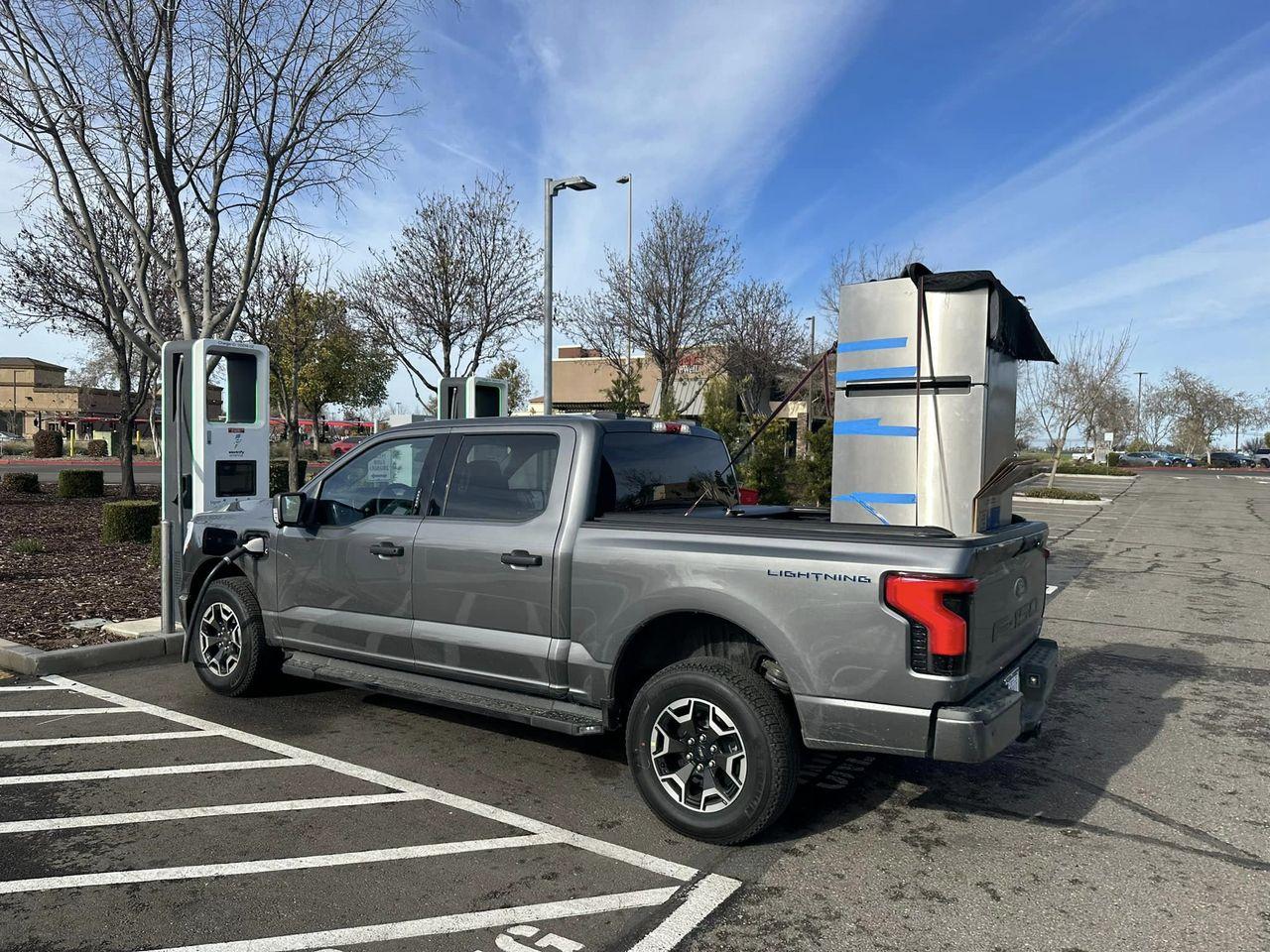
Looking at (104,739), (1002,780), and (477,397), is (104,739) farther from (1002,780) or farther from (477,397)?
(477,397)

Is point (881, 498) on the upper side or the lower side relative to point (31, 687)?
upper

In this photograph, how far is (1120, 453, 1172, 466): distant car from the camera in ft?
226

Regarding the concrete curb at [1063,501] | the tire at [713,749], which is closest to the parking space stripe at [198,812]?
the tire at [713,749]

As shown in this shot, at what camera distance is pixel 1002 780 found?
4.63m

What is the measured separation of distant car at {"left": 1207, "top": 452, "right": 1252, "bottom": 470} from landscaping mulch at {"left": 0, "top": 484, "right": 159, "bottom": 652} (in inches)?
3063

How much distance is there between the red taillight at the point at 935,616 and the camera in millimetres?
3404

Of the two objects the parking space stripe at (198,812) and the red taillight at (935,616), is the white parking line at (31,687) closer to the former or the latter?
the parking space stripe at (198,812)

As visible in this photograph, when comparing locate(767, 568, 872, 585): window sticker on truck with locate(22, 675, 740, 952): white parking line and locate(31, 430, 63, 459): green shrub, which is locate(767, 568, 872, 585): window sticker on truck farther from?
locate(31, 430, 63, 459): green shrub

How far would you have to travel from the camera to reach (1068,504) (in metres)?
27.0

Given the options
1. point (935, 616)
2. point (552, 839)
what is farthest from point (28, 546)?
point (935, 616)

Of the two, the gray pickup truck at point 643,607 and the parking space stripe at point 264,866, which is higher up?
the gray pickup truck at point 643,607

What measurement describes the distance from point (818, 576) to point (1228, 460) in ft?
270

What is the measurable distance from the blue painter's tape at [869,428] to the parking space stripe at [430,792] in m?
2.76

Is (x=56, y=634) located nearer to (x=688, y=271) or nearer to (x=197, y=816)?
(x=197, y=816)
